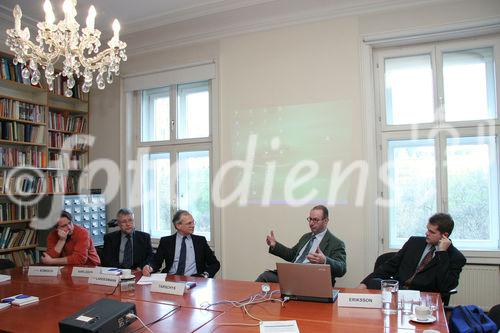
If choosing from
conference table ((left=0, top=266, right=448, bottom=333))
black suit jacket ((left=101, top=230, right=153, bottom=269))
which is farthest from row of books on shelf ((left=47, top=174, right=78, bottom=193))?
conference table ((left=0, top=266, right=448, bottom=333))

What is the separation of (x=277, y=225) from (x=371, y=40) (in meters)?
2.28

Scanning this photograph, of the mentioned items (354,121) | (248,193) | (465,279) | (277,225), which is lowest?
(465,279)

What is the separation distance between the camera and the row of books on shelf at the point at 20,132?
14.5 feet

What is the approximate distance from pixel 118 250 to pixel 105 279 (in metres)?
1.02

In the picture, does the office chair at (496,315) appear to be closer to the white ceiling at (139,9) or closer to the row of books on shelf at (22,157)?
the white ceiling at (139,9)

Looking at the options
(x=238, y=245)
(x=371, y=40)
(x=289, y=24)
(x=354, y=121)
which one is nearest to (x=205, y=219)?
(x=238, y=245)

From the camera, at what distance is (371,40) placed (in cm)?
394

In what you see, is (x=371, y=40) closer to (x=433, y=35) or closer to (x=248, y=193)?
(x=433, y=35)

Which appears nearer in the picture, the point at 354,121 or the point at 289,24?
the point at 354,121

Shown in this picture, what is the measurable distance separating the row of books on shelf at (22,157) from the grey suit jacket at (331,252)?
3363 mm

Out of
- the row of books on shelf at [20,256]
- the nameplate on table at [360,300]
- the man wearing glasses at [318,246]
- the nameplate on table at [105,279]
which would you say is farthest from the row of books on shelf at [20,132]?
the nameplate on table at [360,300]

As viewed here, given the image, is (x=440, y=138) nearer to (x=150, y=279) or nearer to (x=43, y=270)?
(x=150, y=279)

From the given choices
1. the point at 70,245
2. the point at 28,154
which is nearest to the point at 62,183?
the point at 28,154

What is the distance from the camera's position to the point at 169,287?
2516 millimetres
